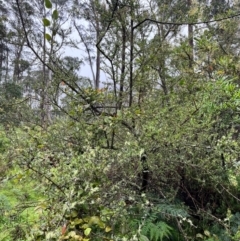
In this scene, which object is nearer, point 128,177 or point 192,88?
point 128,177

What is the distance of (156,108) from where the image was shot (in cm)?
209

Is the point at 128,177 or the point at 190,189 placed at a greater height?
the point at 128,177

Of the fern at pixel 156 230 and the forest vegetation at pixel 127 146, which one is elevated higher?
the forest vegetation at pixel 127 146

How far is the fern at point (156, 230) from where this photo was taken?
1.82 meters

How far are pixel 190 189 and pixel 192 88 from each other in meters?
0.82

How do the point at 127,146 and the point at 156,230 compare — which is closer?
the point at 127,146

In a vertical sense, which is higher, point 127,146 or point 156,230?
point 127,146

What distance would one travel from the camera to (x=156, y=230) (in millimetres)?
1842

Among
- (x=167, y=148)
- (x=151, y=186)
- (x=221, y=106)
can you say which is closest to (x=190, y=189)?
(x=151, y=186)

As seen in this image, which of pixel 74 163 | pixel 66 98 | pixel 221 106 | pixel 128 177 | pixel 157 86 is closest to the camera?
pixel 74 163

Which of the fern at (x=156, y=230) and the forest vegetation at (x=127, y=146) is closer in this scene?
the forest vegetation at (x=127, y=146)

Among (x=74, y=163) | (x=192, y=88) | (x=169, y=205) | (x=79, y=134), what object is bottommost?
(x=169, y=205)

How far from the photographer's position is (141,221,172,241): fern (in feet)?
5.97

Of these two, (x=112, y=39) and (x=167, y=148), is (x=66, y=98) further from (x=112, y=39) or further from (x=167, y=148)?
(x=167, y=148)
